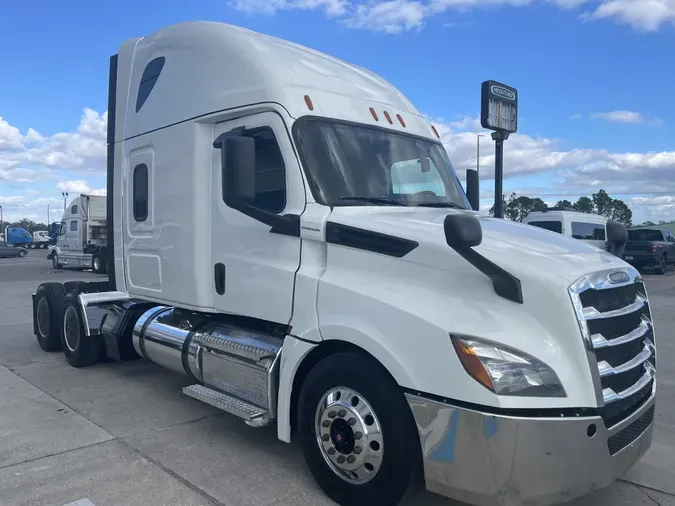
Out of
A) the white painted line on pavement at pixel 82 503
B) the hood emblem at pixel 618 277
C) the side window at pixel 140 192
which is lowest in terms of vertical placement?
the white painted line on pavement at pixel 82 503

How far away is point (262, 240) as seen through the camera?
4559 mm

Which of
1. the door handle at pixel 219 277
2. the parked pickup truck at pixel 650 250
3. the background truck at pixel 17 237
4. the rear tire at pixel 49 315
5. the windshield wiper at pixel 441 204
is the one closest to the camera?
the windshield wiper at pixel 441 204

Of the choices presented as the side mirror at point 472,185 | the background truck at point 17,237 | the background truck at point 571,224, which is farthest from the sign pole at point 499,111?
the background truck at point 17,237

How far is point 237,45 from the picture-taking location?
196 inches

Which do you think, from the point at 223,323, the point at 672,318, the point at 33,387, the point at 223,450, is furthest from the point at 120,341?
the point at 672,318

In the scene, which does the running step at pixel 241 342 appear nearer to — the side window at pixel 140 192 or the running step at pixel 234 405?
the running step at pixel 234 405

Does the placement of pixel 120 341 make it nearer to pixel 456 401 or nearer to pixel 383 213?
pixel 383 213

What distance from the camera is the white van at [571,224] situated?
20.7m

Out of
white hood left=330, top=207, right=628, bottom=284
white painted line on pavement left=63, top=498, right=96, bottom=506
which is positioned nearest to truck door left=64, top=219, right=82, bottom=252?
white painted line on pavement left=63, top=498, right=96, bottom=506

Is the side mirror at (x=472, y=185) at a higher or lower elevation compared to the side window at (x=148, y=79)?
lower

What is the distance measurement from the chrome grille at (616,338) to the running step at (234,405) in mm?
2296

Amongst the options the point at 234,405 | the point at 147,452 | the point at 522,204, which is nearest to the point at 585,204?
the point at 522,204

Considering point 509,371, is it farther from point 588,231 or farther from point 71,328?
point 588,231

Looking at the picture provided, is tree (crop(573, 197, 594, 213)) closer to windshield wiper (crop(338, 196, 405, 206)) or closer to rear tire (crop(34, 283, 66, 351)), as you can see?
rear tire (crop(34, 283, 66, 351))
